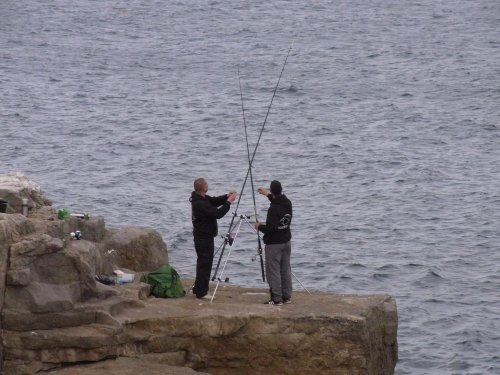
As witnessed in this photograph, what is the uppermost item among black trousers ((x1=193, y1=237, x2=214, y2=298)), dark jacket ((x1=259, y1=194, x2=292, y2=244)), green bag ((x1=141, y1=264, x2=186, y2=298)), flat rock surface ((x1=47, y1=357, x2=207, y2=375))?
dark jacket ((x1=259, y1=194, x2=292, y2=244))

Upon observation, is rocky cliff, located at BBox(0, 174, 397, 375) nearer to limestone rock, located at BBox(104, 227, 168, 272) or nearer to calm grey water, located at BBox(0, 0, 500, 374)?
limestone rock, located at BBox(104, 227, 168, 272)

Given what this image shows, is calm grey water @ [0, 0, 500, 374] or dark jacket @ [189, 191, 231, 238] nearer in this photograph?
dark jacket @ [189, 191, 231, 238]

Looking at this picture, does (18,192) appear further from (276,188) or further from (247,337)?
(247,337)

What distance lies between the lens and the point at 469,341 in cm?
2031

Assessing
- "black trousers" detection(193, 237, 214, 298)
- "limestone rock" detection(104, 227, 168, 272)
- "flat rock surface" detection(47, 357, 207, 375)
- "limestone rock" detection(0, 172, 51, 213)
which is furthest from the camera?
"limestone rock" detection(104, 227, 168, 272)

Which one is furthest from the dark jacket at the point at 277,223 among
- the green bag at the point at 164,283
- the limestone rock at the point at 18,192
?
the limestone rock at the point at 18,192

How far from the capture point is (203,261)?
14.8 m

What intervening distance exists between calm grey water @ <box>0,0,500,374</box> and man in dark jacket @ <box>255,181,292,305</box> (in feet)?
16.2

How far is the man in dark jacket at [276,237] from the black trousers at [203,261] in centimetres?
68

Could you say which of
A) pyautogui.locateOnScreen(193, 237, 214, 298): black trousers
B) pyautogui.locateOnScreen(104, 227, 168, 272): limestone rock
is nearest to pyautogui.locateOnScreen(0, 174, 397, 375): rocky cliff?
pyautogui.locateOnScreen(193, 237, 214, 298): black trousers

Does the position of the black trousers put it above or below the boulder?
above

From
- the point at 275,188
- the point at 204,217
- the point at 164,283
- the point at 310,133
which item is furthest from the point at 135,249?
the point at 310,133

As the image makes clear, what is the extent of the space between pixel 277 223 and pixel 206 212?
3.00 feet

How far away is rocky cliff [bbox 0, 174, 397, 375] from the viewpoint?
13469 mm
